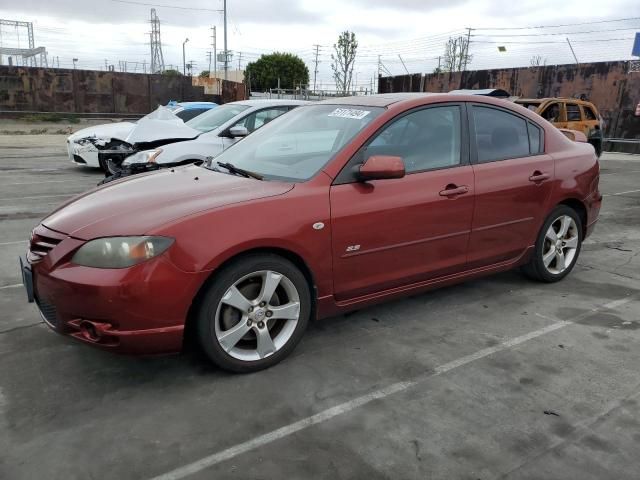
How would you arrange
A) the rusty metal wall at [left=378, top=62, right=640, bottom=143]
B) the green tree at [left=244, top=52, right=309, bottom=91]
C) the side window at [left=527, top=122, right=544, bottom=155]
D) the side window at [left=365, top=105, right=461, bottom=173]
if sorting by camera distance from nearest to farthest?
the side window at [left=365, top=105, right=461, bottom=173], the side window at [left=527, top=122, right=544, bottom=155], the rusty metal wall at [left=378, top=62, right=640, bottom=143], the green tree at [left=244, top=52, right=309, bottom=91]

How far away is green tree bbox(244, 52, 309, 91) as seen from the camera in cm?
6612

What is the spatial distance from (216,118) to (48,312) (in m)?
6.45

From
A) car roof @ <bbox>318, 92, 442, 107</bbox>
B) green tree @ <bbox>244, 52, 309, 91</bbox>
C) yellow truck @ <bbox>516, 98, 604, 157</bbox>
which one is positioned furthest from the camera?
green tree @ <bbox>244, 52, 309, 91</bbox>

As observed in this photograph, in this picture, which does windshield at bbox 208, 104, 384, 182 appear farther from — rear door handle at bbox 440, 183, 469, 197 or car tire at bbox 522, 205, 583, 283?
car tire at bbox 522, 205, 583, 283

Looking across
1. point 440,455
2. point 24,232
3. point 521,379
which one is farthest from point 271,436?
point 24,232

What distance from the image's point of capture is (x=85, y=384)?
3105mm

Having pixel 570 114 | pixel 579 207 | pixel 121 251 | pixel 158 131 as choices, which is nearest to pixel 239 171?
pixel 121 251

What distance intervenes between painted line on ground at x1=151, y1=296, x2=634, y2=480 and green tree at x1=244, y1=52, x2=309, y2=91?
6454 centimetres

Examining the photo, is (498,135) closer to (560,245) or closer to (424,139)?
(424,139)

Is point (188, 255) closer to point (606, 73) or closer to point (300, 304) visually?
point (300, 304)

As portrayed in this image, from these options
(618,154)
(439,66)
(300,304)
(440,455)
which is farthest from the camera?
→ (439,66)

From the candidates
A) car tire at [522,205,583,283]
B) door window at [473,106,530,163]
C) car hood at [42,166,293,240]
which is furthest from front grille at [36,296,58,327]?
car tire at [522,205,583,283]

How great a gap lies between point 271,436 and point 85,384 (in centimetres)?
119

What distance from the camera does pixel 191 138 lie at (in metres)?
8.23
